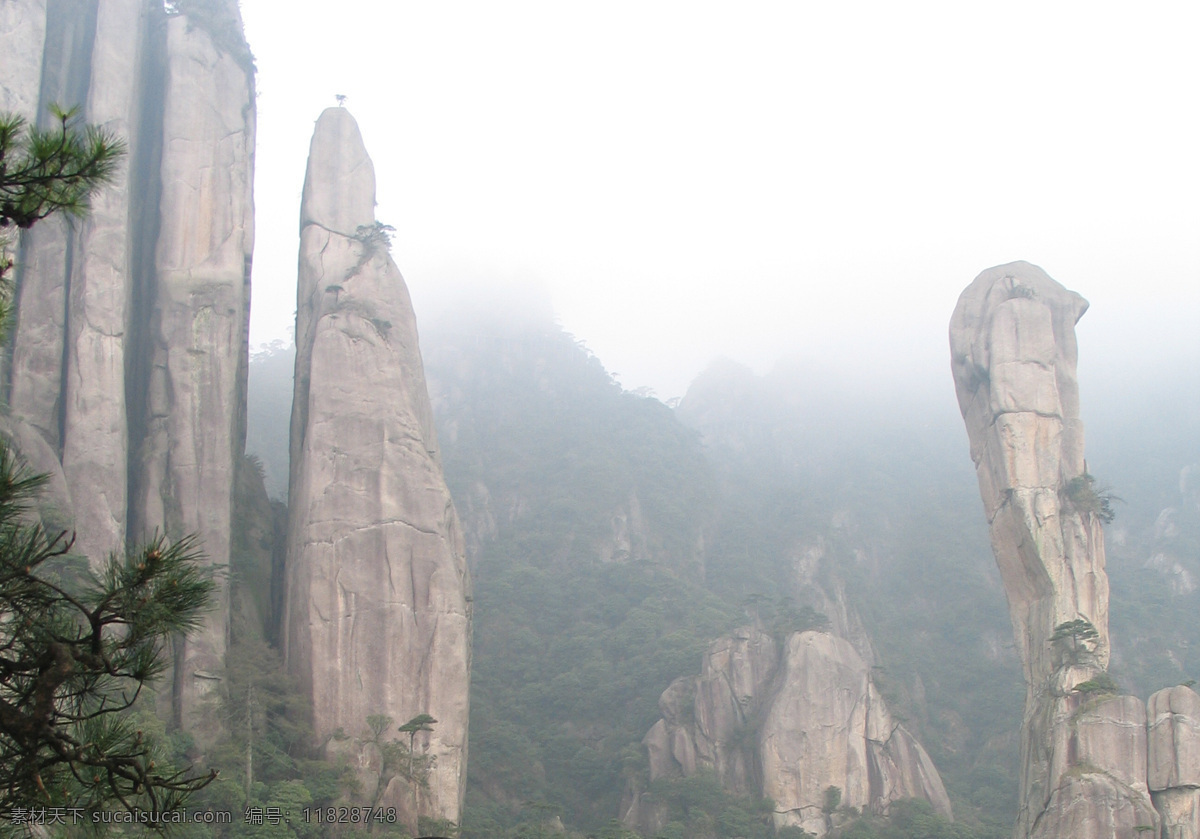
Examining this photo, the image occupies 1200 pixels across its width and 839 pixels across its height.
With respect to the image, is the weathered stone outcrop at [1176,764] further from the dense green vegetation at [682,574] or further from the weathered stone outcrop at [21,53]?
the weathered stone outcrop at [21,53]

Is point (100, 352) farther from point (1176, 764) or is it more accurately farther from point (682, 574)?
point (682, 574)

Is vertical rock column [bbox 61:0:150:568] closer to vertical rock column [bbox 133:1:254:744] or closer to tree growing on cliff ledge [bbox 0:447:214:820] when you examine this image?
vertical rock column [bbox 133:1:254:744]

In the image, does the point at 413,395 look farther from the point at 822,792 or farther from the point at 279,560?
the point at 822,792

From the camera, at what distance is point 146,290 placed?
24.8m

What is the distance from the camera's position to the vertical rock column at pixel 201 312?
21.9 metres

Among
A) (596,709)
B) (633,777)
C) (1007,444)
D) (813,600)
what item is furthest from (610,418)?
(1007,444)

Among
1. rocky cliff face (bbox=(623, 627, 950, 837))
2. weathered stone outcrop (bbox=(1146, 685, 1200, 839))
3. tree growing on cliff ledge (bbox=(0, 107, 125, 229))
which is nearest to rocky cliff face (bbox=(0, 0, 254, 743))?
rocky cliff face (bbox=(623, 627, 950, 837))

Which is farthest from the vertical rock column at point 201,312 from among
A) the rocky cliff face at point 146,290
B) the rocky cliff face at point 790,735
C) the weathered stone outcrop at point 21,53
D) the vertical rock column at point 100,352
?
the rocky cliff face at point 790,735

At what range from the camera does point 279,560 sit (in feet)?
79.8

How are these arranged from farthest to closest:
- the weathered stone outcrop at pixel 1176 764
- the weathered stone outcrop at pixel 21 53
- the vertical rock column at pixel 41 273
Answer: the weathered stone outcrop at pixel 21 53
the vertical rock column at pixel 41 273
the weathered stone outcrop at pixel 1176 764

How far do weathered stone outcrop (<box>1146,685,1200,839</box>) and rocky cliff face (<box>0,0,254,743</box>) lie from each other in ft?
59.6

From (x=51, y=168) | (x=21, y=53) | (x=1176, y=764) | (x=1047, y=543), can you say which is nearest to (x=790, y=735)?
(x=1047, y=543)

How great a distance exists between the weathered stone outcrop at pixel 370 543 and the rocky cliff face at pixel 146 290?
188 centimetres

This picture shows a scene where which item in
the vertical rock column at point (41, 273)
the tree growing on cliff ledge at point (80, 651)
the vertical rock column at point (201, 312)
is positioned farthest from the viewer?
the vertical rock column at point (201, 312)
